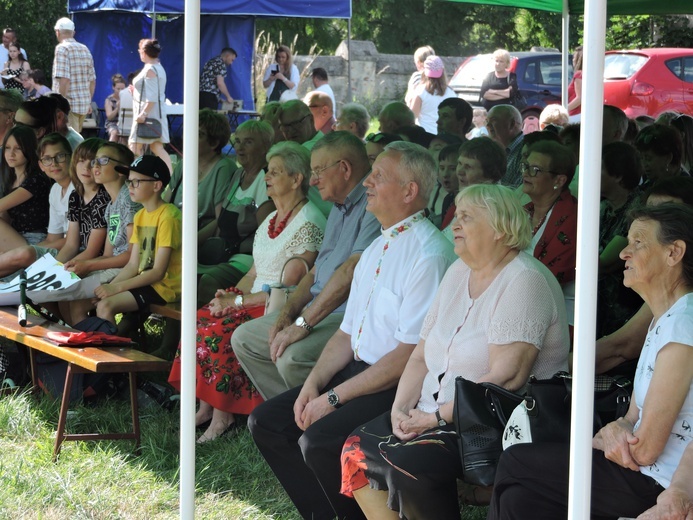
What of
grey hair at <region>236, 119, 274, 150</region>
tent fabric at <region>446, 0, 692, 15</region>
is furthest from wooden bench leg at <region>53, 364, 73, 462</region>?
tent fabric at <region>446, 0, 692, 15</region>

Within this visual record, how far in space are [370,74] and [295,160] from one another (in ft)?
59.4

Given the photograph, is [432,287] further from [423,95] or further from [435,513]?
[423,95]

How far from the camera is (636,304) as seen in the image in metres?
3.99

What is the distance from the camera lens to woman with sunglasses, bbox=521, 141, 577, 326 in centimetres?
421

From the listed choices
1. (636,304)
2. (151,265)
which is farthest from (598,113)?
(151,265)

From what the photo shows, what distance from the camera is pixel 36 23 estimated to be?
19547 millimetres

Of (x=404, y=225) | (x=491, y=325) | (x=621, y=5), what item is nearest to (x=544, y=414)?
(x=491, y=325)

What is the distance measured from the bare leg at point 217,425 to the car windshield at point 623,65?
10.6 m

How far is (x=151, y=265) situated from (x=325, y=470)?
7.34ft

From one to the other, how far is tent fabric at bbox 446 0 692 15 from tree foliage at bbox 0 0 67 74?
492 inches

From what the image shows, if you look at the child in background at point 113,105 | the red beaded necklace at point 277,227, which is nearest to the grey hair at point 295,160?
the red beaded necklace at point 277,227

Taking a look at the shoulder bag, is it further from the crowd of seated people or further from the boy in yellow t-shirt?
the boy in yellow t-shirt

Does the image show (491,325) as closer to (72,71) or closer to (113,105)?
(72,71)

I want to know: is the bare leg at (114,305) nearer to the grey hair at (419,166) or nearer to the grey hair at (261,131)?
the grey hair at (261,131)
